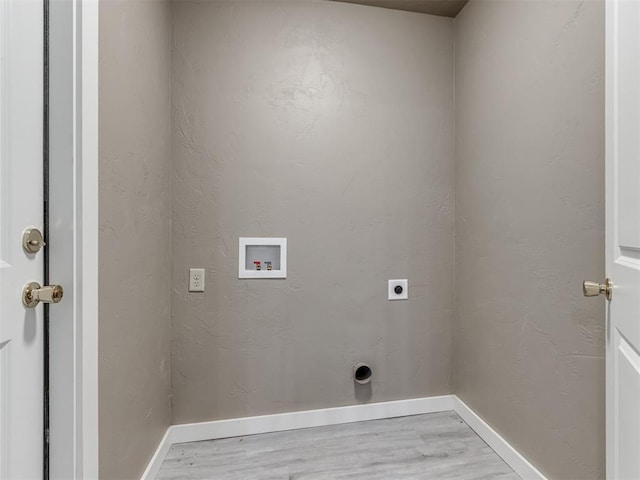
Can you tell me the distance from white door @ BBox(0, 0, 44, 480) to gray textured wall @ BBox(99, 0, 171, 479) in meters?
0.16

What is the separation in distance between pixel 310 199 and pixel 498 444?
5.11 feet

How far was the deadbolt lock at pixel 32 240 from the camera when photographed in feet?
2.61

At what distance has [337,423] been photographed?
1.82 meters

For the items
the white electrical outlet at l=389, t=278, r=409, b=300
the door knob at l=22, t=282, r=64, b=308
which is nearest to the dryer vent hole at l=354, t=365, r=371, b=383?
the white electrical outlet at l=389, t=278, r=409, b=300

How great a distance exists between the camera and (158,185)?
1.48 metres

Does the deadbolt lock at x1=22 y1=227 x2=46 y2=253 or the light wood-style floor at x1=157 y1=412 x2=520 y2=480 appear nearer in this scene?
the deadbolt lock at x1=22 y1=227 x2=46 y2=253

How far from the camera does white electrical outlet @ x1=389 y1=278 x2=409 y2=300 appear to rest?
1899mm

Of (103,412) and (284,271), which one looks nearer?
(103,412)

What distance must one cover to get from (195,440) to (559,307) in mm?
1827

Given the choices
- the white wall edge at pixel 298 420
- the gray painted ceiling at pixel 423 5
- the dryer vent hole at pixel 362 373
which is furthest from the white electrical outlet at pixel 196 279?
the gray painted ceiling at pixel 423 5

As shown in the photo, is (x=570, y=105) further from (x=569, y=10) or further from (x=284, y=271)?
(x=284, y=271)

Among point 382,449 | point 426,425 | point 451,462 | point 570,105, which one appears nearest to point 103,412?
point 382,449

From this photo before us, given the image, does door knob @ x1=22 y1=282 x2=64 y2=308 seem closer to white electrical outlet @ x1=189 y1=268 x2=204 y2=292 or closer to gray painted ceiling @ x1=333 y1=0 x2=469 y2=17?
white electrical outlet @ x1=189 y1=268 x2=204 y2=292

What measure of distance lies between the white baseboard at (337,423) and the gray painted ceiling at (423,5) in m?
2.30
